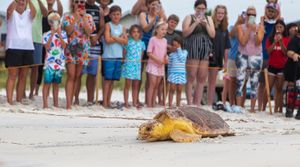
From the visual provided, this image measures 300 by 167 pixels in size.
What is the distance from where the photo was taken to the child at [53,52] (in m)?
11.4

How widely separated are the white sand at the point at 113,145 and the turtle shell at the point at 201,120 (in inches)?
7.8

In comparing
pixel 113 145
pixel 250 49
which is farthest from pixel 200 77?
pixel 113 145

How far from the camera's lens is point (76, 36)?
1158 centimetres

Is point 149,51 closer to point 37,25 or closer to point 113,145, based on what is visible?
point 37,25

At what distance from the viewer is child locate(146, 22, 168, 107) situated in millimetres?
12266

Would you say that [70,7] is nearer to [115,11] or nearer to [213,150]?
[115,11]

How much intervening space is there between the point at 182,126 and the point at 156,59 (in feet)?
15.9

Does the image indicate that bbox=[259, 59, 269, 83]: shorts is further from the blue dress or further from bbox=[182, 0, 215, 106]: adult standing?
the blue dress

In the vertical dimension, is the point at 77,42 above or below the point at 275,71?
above

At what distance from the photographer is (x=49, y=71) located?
37.4ft

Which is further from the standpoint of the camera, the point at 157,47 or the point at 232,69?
the point at 232,69

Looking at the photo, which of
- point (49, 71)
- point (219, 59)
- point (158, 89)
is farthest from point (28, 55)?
point (219, 59)

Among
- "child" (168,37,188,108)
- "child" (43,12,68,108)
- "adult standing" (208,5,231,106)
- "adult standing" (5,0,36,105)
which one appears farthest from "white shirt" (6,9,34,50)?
"adult standing" (208,5,231,106)

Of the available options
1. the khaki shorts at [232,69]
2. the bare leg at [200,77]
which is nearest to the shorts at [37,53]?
the bare leg at [200,77]
